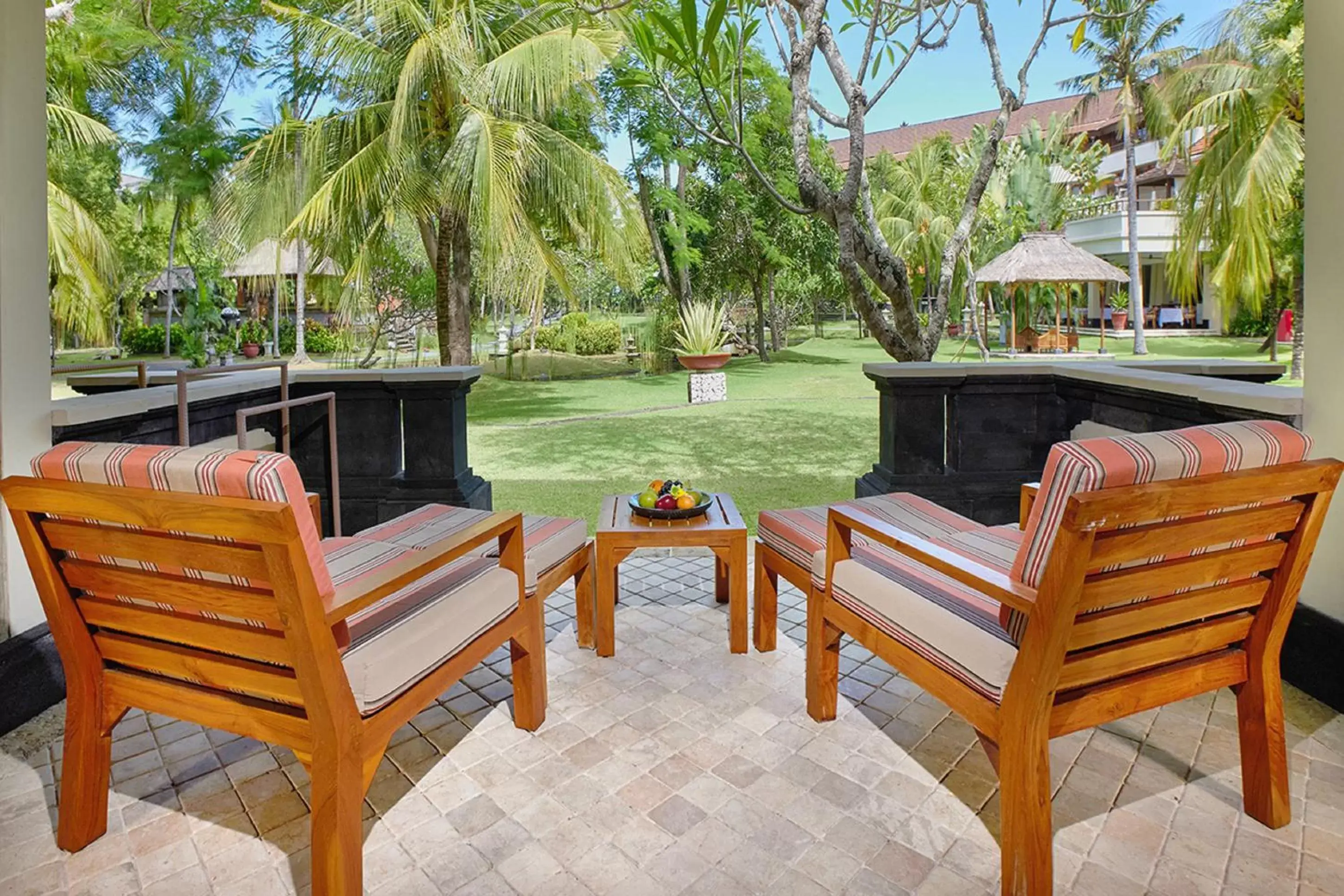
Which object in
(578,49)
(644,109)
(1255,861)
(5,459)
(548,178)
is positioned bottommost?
(1255,861)

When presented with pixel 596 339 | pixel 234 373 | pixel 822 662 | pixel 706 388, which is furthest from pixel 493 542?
pixel 596 339

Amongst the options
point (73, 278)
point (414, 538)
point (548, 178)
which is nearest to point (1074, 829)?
point (414, 538)

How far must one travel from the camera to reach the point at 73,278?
527 inches

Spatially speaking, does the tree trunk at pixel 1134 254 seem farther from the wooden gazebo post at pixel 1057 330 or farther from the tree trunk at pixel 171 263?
the tree trunk at pixel 171 263

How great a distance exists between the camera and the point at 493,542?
2.50 metres

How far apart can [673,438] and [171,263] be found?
1373cm

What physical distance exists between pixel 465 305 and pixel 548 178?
1963 millimetres

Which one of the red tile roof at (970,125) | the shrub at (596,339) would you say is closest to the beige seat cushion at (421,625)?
the shrub at (596,339)

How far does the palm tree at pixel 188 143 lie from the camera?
1697cm

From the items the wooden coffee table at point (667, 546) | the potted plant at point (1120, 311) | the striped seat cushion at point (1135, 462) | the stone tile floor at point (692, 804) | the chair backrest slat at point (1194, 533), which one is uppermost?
the potted plant at point (1120, 311)

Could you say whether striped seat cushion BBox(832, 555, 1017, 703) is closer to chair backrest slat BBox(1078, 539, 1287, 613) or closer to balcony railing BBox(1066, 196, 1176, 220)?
chair backrest slat BBox(1078, 539, 1287, 613)

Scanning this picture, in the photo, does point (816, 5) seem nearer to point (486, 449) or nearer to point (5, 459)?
point (5, 459)

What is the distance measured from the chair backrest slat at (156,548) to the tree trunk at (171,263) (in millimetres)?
16946

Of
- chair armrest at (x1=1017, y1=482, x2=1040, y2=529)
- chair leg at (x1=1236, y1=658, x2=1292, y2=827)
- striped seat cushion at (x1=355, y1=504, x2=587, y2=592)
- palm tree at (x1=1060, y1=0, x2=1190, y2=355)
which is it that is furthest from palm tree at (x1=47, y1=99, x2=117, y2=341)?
palm tree at (x1=1060, y1=0, x2=1190, y2=355)
